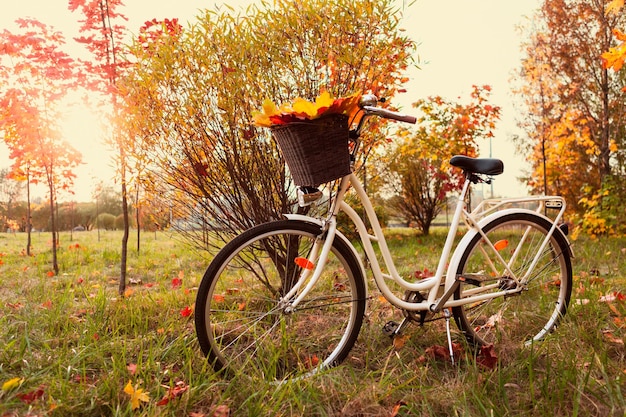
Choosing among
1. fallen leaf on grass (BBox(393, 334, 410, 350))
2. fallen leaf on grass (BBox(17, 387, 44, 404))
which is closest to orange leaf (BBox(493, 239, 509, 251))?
fallen leaf on grass (BBox(393, 334, 410, 350))

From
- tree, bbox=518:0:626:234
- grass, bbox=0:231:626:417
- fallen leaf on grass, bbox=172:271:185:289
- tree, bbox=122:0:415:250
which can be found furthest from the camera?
tree, bbox=518:0:626:234

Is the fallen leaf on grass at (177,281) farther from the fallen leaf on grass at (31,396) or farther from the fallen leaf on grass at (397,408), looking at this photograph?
the fallen leaf on grass at (397,408)

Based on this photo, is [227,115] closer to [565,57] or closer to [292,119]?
[292,119]

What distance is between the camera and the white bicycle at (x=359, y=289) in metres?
2.13

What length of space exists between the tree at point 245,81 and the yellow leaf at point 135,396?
4.81 ft

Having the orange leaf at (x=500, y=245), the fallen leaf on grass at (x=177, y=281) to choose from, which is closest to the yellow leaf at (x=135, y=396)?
the orange leaf at (x=500, y=245)

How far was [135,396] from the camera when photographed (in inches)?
72.2

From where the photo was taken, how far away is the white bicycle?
2.13 metres

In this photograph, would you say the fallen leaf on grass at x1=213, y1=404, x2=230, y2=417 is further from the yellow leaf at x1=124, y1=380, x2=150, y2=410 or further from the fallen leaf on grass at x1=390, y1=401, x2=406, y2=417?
the fallen leaf on grass at x1=390, y1=401, x2=406, y2=417

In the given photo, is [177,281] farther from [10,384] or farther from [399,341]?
[10,384]

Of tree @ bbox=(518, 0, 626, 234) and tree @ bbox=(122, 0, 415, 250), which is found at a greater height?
tree @ bbox=(518, 0, 626, 234)

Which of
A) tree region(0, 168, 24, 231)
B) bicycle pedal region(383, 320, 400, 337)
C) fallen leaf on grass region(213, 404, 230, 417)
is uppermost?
tree region(0, 168, 24, 231)

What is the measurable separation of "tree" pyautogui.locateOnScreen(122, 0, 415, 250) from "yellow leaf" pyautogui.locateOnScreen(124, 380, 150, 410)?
147cm

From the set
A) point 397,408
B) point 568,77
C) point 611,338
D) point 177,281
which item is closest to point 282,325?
point 397,408
